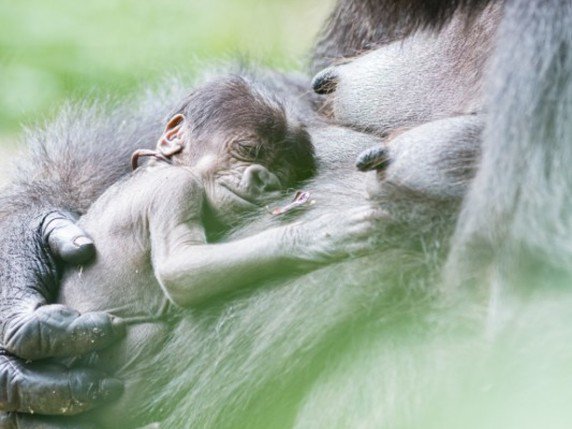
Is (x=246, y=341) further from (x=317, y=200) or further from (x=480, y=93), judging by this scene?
(x=480, y=93)

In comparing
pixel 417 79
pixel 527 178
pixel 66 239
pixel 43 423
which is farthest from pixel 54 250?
pixel 527 178

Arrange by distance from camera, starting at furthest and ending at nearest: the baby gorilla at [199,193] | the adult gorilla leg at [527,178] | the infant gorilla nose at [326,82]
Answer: the infant gorilla nose at [326,82] < the baby gorilla at [199,193] < the adult gorilla leg at [527,178]

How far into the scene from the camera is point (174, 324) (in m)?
1.97

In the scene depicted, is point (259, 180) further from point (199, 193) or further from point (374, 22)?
point (374, 22)

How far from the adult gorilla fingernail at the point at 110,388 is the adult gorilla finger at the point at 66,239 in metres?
0.24

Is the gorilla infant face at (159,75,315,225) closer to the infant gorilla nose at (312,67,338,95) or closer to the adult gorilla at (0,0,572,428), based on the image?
the adult gorilla at (0,0,572,428)

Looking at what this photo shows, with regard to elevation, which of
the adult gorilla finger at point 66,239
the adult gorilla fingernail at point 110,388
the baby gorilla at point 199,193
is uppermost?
the baby gorilla at point 199,193

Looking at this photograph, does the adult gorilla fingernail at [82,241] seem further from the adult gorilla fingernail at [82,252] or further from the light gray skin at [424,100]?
the light gray skin at [424,100]

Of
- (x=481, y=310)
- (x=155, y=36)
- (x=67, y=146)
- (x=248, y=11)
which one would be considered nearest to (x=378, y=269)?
(x=481, y=310)

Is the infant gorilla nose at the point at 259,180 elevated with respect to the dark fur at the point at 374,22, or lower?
lower

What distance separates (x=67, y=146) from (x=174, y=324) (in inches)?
29.6

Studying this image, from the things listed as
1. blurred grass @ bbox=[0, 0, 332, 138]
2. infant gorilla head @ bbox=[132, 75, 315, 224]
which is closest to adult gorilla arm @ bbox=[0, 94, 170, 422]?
infant gorilla head @ bbox=[132, 75, 315, 224]

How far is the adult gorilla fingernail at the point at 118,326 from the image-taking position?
194 centimetres

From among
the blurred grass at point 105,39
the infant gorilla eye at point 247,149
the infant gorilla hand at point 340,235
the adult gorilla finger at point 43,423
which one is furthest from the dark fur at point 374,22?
the adult gorilla finger at point 43,423
